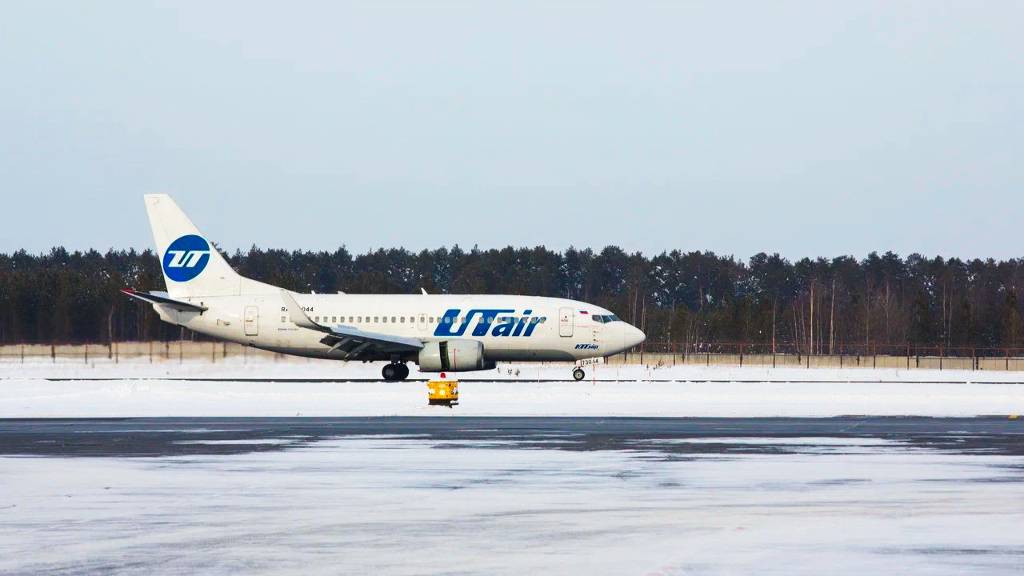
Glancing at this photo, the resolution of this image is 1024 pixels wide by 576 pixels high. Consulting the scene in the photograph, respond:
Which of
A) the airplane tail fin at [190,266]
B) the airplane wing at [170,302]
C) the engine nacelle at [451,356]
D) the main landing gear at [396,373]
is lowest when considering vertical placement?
the main landing gear at [396,373]

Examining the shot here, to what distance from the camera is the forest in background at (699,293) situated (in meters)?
117

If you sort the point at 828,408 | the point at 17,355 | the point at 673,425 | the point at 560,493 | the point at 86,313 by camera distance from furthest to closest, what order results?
1. the point at 86,313
2. the point at 17,355
3. the point at 828,408
4. the point at 673,425
5. the point at 560,493

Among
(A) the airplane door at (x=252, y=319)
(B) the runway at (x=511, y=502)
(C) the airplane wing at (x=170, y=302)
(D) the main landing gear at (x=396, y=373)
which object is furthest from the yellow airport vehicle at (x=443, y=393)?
(C) the airplane wing at (x=170, y=302)

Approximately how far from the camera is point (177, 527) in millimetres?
14070

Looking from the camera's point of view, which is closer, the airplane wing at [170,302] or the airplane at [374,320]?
the airplane at [374,320]

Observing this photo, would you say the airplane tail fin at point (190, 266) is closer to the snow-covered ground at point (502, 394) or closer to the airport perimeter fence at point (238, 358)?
the snow-covered ground at point (502, 394)

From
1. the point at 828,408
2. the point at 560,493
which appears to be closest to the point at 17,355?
the point at 828,408

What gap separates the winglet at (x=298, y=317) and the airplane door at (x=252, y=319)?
66.8 inches

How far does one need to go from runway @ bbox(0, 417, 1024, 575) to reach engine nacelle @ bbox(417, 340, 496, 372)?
28584mm

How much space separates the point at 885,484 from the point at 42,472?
11.5 meters

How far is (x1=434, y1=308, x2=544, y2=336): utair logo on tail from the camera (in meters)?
57.8

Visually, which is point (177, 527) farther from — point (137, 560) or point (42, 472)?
point (42, 472)

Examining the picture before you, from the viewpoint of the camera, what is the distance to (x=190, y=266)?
60000 millimetres

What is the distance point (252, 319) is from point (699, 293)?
137377mm
